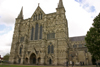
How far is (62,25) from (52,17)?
23.2 feet

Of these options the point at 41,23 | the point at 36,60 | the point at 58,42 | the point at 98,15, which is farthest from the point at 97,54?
the point at 41,23

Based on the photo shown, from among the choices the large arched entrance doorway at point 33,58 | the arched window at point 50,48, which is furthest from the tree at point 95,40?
the large arched entrance doorway at point 33,58

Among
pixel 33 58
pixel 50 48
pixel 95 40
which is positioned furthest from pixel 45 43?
pixel 95 40

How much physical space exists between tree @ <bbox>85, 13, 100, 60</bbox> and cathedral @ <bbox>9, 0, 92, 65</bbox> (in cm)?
1285

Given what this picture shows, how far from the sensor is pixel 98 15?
23047 millimetres

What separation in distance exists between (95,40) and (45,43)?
2105 centimetres

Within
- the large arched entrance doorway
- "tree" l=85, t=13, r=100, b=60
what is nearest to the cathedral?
the large arched entrance doorway

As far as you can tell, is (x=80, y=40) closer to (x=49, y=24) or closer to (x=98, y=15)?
(x=49, y=24)

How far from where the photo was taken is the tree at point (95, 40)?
21.0 m

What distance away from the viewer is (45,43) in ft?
125

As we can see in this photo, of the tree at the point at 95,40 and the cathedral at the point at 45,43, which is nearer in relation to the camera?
the tree at the point at 95,40

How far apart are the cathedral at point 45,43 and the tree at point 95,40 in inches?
506

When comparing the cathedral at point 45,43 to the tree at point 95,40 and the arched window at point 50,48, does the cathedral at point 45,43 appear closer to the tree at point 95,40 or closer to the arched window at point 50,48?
the arched window at point 50,48

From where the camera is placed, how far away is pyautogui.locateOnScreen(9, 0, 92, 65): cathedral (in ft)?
115
